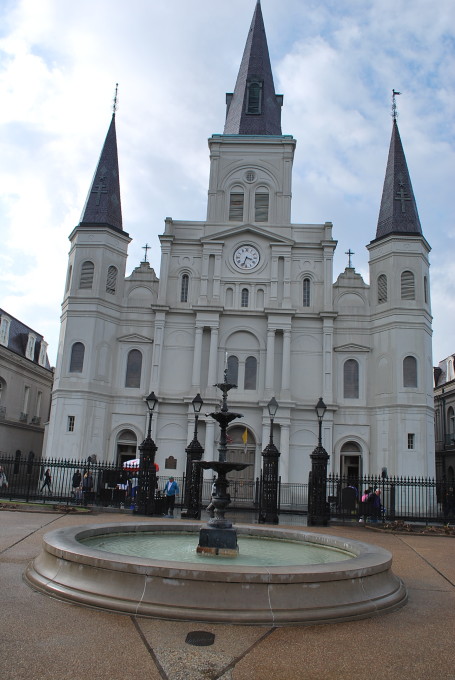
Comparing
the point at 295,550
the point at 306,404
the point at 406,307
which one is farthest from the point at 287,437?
the point at 295,550

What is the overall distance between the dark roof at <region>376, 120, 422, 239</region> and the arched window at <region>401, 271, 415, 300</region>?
2653mm

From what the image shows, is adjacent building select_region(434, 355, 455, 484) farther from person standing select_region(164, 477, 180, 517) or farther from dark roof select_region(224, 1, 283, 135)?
person standing select_region(164, 477, 180, 517)

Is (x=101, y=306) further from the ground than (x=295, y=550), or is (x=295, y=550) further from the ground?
(x=101, y=306)

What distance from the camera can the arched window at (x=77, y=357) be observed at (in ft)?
118

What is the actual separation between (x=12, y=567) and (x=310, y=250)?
3205 centimetres

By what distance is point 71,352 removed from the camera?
3625cm

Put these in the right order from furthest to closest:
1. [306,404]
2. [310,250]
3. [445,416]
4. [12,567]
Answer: [445,416] → [310,250] → [306,404] → [12,567]

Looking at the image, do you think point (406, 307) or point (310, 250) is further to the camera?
point (310, 250)

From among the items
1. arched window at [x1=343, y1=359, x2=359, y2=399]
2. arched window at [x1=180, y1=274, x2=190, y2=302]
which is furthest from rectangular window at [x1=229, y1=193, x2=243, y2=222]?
Result: arched window at [x1=343, y1=359, x2=359, y2=399]

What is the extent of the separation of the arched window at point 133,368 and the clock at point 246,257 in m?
8.82

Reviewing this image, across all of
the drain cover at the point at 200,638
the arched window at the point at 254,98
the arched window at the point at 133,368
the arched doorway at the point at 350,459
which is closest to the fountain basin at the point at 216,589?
the drain cover at the point at 200,638

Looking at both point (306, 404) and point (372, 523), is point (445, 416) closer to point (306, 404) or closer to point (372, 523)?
point (306, 404)

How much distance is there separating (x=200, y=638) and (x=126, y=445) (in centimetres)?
3116

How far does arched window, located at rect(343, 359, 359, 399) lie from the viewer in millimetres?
36344
